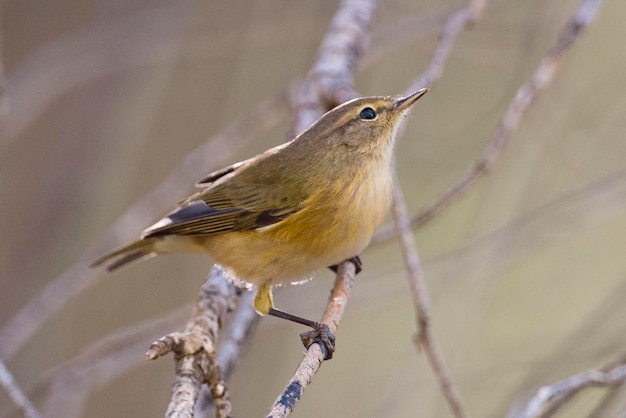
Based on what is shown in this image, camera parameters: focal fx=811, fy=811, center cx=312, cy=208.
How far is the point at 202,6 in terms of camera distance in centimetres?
480

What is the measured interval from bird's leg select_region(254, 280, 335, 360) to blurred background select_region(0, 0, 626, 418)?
0.56m

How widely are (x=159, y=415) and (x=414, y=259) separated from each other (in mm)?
2104

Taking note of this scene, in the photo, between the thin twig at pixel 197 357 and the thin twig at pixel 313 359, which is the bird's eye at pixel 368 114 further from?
the thin twig at pixel 197 357

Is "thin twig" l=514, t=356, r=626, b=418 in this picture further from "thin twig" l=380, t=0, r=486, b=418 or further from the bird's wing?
the bird's wing

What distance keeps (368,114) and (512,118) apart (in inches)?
20.4

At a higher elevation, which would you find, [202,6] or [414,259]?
[202,6]

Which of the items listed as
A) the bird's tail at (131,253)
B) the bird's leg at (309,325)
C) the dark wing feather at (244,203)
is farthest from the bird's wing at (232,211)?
the bird's leg at (309,325)

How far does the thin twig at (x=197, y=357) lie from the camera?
2037 millimetres

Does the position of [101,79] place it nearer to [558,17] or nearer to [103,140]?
[103,140]

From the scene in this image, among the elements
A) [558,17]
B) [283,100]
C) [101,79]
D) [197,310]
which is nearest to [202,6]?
[101,79]

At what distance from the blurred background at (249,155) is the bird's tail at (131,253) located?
251mm

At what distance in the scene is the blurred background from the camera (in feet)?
12.1

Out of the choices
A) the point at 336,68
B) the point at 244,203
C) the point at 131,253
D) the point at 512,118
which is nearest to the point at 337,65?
the point at 336,68

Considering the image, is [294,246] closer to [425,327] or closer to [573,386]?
[425,327]
